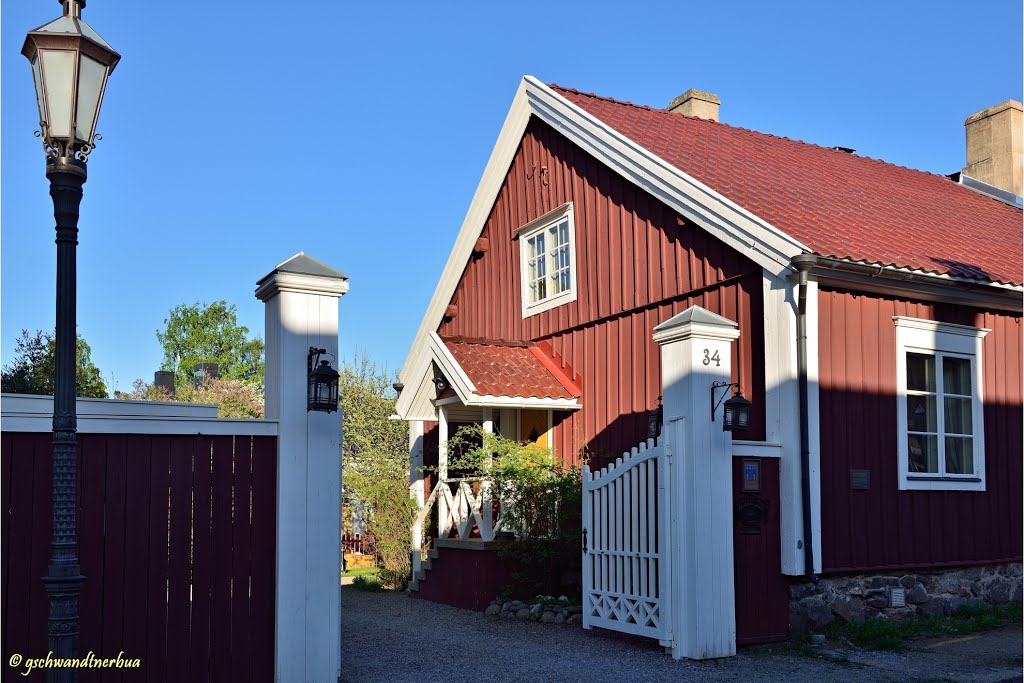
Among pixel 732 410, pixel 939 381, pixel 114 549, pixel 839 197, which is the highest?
pixel 839 197

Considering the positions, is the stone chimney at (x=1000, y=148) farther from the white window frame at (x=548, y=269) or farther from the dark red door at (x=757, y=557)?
the dark red door at (x=757, y=557)

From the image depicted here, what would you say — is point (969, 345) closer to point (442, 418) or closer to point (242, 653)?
point (442, 418)

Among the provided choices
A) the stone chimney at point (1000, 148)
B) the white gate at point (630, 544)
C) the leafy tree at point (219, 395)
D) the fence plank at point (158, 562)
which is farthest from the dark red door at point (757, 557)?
the leafy tree at point (219, 395)

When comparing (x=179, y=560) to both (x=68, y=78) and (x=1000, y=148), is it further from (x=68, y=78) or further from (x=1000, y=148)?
(x=1000, y=148)

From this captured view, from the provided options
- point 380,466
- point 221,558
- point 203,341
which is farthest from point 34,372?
point 203,341

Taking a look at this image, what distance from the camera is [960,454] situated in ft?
37.1

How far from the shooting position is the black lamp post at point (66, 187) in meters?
A: 4.98

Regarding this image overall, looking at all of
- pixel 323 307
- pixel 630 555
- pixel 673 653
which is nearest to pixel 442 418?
pixel 630 555

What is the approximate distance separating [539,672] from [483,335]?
28.3 ft

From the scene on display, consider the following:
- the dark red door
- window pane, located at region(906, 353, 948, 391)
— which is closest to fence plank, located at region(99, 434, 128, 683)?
the dark red door

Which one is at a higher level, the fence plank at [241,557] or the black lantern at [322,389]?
the black lantern at [322,389]

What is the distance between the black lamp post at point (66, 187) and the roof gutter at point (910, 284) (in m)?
6.56

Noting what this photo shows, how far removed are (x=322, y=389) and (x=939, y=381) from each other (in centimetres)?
724

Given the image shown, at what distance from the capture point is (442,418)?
45.8 feet
